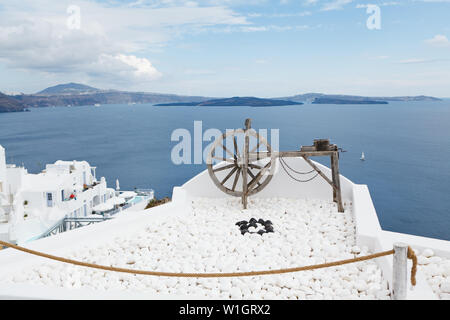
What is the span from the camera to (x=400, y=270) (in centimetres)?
320

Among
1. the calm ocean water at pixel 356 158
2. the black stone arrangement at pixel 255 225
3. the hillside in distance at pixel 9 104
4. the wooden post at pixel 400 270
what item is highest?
the hillside in distance at pixel 9 104

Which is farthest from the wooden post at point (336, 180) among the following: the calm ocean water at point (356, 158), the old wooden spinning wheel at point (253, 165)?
the calm ocean water at point (356, 158)

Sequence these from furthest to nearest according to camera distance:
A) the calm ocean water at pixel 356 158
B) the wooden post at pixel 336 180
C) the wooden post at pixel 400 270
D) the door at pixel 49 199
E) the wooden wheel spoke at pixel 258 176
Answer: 1. the calm ocean water at pixel 356 158
2. the door at pixel 49 199
3. the wooden wheel spoke at pixel 258 176
4. the wooden post at pixel 336 180
5. the wooden post at pixel 400 270

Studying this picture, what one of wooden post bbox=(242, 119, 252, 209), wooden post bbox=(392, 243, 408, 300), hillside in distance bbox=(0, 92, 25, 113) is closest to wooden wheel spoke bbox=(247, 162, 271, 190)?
wooden post bbox=(242, 119, 252, 209)

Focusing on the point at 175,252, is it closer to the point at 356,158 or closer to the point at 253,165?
the point at 253,165

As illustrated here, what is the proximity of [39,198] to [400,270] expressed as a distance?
2159 cm

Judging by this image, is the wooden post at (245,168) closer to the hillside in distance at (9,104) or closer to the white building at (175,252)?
the white building at (175,252)

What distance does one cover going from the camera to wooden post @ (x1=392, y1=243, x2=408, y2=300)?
10.2 ft

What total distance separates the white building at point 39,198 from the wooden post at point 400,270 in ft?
54.8

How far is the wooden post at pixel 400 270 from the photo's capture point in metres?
3.10

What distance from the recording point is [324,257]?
5293 millimetres
